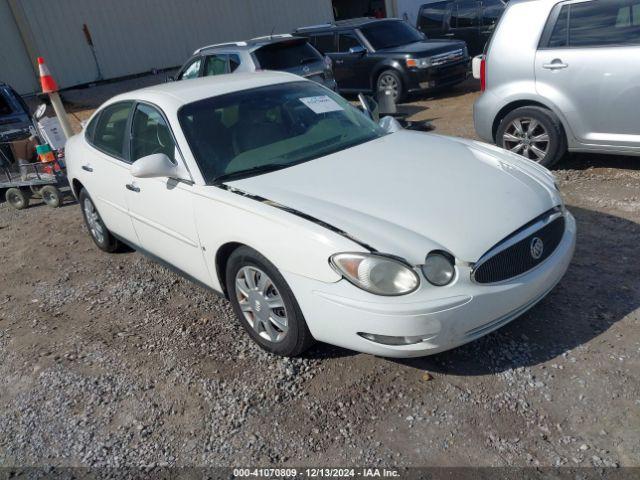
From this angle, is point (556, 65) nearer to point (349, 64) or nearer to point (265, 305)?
point (265, 305)

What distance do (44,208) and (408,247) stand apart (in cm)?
619

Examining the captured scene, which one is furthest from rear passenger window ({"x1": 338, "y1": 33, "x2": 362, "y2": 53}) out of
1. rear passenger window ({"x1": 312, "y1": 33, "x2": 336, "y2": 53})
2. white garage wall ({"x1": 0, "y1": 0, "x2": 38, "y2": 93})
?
white garage wall ({"x1": 0, "y1": 0, "x2": 38, "y2": 93})

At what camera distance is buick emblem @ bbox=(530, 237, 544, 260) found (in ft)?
9.70

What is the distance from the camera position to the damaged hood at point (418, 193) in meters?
2.78

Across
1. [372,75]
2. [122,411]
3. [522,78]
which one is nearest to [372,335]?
[122,411]

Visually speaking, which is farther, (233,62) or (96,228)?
(233,62)

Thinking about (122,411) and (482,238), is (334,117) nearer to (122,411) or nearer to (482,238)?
(482,238)

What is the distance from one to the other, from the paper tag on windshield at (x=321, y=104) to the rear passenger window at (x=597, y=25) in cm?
263

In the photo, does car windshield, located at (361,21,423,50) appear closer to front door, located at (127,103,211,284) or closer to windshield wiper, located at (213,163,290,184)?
front door, located at (127,103,211,284)

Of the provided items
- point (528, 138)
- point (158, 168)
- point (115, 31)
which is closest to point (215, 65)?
point (528, 138)

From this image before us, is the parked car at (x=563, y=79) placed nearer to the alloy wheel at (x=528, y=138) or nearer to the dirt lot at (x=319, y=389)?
the alloy wheel at (x=528, y=138)

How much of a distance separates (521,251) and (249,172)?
1713mm

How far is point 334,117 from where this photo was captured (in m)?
4.15

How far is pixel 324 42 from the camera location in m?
11.8
